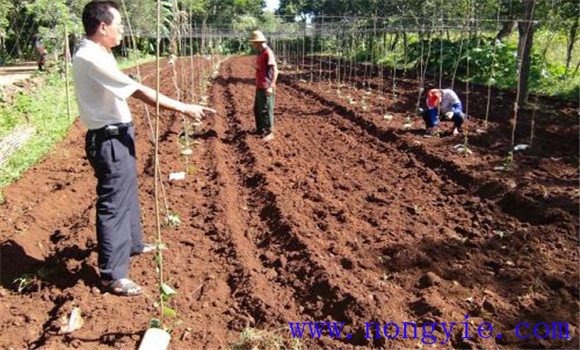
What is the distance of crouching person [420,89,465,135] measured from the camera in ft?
23.0

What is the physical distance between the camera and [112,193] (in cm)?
332

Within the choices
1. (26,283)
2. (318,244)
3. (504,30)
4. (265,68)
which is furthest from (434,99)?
(504,30)

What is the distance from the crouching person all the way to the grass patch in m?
5.55

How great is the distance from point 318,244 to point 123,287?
1515 millimetres

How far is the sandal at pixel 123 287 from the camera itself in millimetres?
3359

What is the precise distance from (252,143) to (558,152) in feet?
13.5

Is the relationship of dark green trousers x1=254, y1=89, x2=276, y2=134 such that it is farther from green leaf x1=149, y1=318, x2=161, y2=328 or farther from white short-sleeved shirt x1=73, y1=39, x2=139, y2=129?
green leaf x1=149, y1=318, x2=161, y2=328

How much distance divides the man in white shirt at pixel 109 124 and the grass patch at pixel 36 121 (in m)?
3.17

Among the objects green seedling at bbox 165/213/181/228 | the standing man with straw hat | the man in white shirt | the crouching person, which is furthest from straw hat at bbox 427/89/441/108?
the man in white shirt

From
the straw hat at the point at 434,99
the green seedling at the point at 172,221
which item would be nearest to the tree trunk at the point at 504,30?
the straw hat at the point at 434,99

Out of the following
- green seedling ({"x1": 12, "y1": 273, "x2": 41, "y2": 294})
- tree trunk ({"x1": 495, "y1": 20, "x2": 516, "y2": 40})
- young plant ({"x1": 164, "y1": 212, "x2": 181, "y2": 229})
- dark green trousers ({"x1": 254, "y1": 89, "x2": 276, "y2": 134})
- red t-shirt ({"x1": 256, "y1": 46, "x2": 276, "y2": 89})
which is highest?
tree trunk ({"x1": 495, "y1": 20, "x2": 516, "y2": 40})

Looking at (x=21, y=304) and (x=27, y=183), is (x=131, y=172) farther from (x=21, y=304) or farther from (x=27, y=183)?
(x=27, y=183)

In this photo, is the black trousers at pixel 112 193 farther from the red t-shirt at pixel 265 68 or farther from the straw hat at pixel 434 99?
the straw hat at pixel 434 99

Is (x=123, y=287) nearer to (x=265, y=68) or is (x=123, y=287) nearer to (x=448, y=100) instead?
(x=265, y=68)
